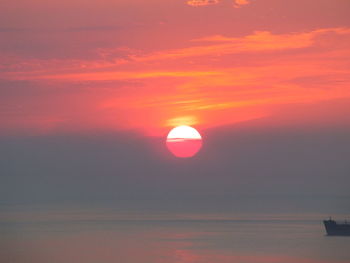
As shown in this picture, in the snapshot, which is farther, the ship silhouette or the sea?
the ship silhouette

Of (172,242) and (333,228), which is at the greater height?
(333,228)

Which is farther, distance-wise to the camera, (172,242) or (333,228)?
(333,228)

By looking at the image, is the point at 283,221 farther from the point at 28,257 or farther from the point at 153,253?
the point at 28,257

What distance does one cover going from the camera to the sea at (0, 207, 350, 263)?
7406cm

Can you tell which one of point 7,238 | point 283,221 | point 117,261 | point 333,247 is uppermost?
point 283,221

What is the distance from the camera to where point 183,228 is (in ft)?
Result: 398

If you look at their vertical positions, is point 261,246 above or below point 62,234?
below

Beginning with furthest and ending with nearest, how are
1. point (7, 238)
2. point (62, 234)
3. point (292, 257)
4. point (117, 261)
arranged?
point (62, 234) → point (7, 238) → point (292, 257) → point (117, 261)

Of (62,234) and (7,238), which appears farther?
(62,234)

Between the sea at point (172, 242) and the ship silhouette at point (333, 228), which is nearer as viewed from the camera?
the sea at point (172, 242)

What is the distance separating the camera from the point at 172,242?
304 feet

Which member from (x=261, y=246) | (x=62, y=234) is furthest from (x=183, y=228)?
(x=261, y=246)

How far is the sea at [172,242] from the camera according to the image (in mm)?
74062

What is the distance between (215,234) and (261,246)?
18936mm
